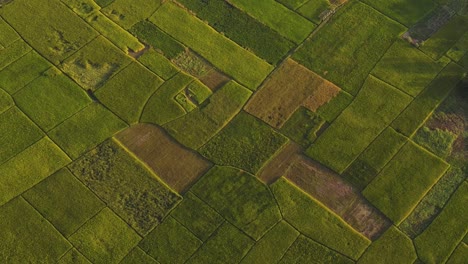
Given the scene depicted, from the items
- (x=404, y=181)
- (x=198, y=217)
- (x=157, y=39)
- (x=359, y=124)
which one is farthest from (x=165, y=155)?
(x=404, y=181)

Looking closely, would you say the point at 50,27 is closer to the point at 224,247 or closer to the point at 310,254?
the point at 224,247

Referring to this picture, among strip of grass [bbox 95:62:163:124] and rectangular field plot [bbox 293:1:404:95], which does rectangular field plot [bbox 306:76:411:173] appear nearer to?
rectangular field plot [bbox 293:1:404:95]

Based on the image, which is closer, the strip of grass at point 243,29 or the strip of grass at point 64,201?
the strip of grass at point 64,201

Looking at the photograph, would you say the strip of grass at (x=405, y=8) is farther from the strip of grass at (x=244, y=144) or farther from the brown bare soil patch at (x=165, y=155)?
the brown bare soil patch at (x=165, y=155)

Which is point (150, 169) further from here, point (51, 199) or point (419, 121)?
point (419, 121)

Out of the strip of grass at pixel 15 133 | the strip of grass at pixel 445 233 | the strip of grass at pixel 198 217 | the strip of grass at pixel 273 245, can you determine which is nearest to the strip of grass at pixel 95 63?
the strip of grass at pixel 15 133

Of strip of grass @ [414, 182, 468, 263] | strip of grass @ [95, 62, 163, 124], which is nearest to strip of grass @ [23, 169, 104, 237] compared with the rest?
strip of grass @ [95, 62, 163, 124]

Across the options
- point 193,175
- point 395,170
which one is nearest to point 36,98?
point 193,175
